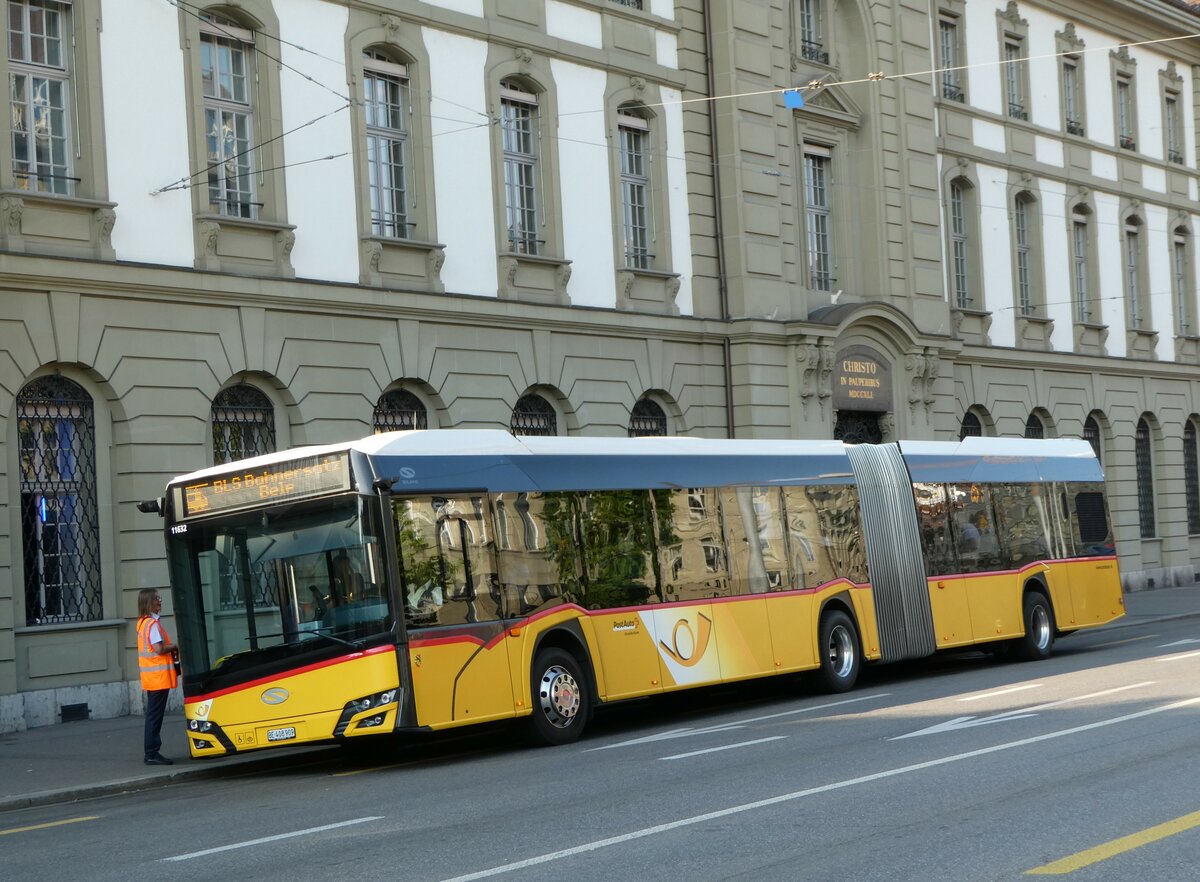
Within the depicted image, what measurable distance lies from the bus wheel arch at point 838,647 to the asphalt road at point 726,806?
2177 millimetres

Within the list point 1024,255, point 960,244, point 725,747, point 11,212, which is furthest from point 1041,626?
point 1024,255

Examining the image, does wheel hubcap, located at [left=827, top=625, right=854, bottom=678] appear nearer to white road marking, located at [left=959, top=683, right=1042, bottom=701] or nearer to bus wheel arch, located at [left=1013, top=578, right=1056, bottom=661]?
white road marking, located at [left=959, top=683, right=1042, bottom=701]

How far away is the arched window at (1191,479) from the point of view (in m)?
44.3

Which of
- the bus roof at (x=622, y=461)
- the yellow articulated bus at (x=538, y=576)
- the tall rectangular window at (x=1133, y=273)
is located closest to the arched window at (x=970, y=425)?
the tall rectangular window at (x=1133, y=273)

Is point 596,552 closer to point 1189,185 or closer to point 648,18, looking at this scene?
point 648,18

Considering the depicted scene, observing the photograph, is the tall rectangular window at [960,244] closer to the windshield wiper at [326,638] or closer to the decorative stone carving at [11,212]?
the decorative stone carving at [11,212]

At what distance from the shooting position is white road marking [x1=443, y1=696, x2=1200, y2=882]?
876 cm

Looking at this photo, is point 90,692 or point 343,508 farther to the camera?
point 90,692

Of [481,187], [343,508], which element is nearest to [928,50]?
[481,187]

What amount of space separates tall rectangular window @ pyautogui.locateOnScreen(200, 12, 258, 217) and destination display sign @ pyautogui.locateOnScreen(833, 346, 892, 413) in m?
12.6

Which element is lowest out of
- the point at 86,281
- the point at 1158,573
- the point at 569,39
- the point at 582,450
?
the point at 1158,573

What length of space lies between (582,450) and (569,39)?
11877 mm

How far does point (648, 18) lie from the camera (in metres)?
28.4

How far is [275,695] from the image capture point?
14320mm
